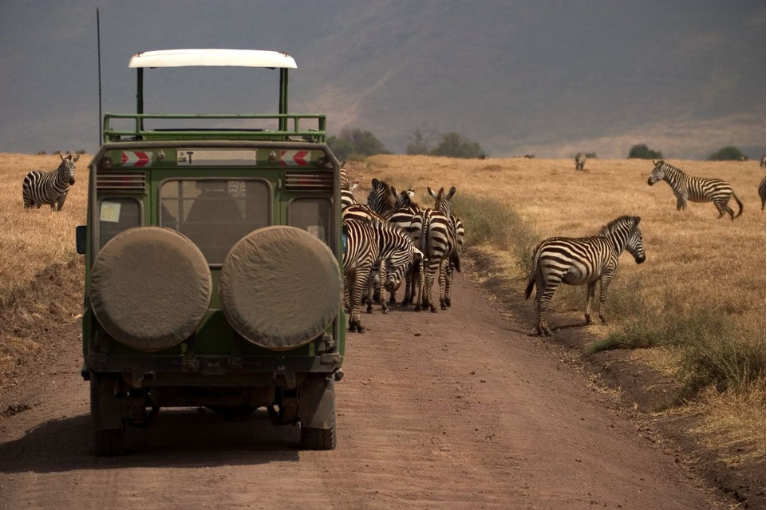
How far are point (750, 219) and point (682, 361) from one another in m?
23.9

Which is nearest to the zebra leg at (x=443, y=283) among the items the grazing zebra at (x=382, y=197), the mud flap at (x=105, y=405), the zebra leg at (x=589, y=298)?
the zebra leg at (x=589, y=298)

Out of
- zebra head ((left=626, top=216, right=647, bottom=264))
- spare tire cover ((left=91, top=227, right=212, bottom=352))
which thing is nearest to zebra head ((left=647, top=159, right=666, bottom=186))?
zebra head ((left=626, top=216, right=647, bottom=264))

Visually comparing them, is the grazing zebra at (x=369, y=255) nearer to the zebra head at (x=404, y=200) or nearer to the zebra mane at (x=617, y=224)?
the zebra mane at (x=617, y=224)

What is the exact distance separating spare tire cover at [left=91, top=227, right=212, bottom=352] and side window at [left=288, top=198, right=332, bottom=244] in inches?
39.5

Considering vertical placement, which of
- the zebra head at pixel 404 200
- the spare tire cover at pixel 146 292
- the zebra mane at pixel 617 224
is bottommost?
the spare tire cover at pixel 146 292

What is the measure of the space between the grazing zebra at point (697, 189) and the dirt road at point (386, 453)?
82.5 feet

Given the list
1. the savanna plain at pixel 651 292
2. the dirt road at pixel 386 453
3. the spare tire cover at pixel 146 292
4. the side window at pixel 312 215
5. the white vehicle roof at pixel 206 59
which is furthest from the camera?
the savanna plain at pixel 651 292

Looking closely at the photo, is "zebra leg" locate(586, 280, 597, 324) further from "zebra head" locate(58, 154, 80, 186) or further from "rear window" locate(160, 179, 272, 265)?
"zebra head" locate(58, 154, 80, 186)

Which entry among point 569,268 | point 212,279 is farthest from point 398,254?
point 212,279

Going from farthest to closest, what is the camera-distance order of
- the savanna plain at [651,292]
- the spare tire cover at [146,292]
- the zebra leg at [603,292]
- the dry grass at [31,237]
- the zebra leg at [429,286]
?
the zebra leg at [429,286] → the zebra leg at [603,292] → the dry grass at [31,237] → the savanna plain at [651,292] → the spare tire cover at [146,292]

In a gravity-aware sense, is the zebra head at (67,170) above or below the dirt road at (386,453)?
above

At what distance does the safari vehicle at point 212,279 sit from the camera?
8070 mm

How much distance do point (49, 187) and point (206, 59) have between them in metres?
19.7

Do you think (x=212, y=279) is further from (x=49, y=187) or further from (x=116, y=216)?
(x=49, y=187)
